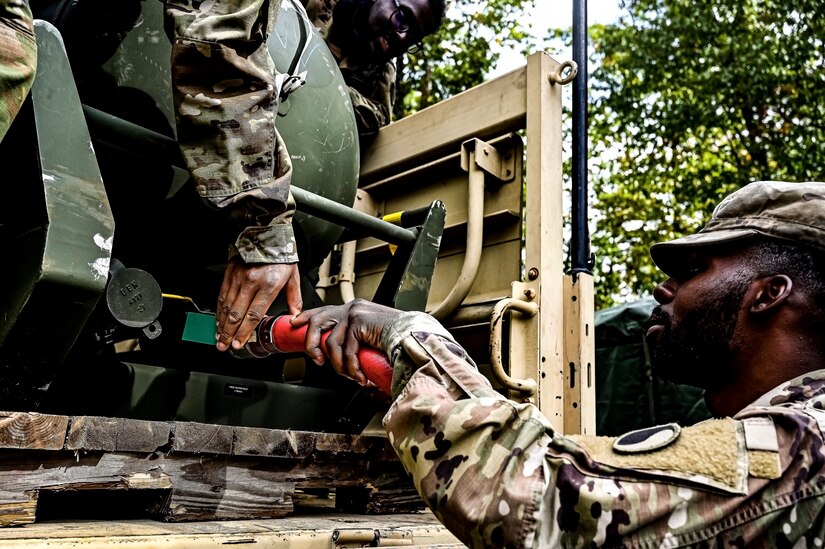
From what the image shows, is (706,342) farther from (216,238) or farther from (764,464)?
(216,238)

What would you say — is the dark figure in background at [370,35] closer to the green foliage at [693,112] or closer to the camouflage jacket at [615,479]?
the camouflage jacket at [615,479]

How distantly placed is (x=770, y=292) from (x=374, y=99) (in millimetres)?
2346

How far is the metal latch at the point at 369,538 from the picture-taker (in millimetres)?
1469

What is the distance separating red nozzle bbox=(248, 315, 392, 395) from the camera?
141 centimetres

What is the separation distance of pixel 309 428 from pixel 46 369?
91 centimetres

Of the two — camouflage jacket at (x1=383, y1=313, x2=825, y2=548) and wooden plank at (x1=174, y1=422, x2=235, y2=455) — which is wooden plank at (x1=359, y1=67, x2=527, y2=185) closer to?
wooden plank at (x1=174, y1=422, x2=235, y2=455)

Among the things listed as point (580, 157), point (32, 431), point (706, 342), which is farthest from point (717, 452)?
point (580, 157)

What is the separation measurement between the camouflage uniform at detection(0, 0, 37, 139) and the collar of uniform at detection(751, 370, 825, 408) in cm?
144

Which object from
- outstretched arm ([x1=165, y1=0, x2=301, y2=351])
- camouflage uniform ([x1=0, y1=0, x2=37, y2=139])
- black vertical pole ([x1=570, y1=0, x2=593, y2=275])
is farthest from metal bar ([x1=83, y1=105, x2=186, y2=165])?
black vertical pole ([x1=570, y1=0, x2=593, y2=275])

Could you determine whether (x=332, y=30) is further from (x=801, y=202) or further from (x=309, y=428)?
(x=801, y=202)

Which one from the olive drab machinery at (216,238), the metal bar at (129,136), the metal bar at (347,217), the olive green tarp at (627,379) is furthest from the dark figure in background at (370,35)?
the olive green tarp at (627,379)

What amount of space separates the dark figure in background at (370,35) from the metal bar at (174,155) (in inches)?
40.6

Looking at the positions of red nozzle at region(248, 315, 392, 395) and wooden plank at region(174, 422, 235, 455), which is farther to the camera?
wooden plank at region(174, 422, 235, 455)

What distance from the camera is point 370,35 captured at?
3273 mm
